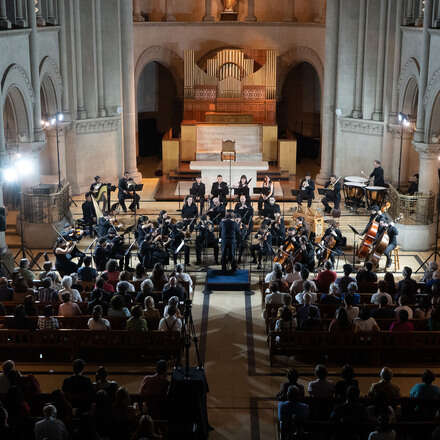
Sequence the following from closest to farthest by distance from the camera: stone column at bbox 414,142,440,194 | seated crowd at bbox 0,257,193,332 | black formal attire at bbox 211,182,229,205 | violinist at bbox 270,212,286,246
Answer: seated crowd at bbox 0,257,193,332
violinist at bbox 270,212,286,246
stone column at bbox 414,142,440,194
black formal attire at bbox 211,182,229,205

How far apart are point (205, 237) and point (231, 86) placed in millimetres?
11396

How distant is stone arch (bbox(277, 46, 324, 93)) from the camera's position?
31.1 metres

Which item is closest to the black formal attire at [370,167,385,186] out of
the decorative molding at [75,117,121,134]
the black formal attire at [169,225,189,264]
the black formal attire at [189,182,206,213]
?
the black formal attire at [189,182,206,213]

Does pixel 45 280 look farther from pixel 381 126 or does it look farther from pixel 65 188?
pixel 381 126

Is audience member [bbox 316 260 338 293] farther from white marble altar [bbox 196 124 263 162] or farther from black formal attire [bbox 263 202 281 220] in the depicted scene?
white marble altar [bbox 196 124 263 162]

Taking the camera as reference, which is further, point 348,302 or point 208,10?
point 208,10

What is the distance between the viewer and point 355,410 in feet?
34.5

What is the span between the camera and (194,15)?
107 feet

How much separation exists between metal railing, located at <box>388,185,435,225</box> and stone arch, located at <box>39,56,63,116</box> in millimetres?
10393

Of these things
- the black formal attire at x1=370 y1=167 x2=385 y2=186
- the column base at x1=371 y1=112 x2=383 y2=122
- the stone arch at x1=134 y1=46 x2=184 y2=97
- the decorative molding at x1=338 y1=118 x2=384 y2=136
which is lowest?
the black formal attire at x1=370 y1=167 x2=385 y2=186

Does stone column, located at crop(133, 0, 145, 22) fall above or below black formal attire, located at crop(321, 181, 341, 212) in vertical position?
above

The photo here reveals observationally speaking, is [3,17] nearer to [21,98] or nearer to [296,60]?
[21,98]

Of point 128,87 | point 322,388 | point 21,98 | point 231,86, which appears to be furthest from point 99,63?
point 322,388

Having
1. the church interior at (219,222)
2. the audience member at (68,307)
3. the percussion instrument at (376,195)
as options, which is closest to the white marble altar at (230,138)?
the church interior at (219,222)
